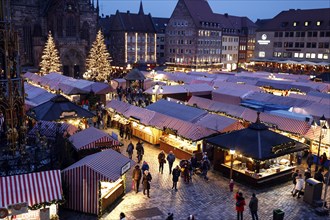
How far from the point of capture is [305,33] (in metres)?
73.9

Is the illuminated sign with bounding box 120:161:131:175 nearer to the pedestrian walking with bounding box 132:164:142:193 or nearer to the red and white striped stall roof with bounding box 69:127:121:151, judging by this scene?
the pedestrian walking with bounding box 132:164:142:193

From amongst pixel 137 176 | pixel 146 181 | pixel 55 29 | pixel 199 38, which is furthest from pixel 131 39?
pixel 146 181

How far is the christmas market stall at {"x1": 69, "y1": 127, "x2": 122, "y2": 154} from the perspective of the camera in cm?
1798

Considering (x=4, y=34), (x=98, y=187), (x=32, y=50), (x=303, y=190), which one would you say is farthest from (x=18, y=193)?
(x=32, y=50)

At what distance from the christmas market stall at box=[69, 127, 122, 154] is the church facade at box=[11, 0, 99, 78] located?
46.4 meters

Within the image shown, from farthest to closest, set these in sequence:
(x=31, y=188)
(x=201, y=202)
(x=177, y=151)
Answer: (x=177, y=151)
(x=201, y=202)
(x=31, y=188)

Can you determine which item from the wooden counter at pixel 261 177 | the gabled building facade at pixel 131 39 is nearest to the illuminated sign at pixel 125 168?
the wooden counter at pixel 261 177

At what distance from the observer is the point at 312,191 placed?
15.9 m

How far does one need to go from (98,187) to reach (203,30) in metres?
68.2

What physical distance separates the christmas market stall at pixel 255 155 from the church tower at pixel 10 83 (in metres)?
9.60

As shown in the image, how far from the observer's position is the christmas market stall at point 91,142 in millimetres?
17983

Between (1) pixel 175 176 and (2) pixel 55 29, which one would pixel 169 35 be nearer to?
(2) pixel 55 29

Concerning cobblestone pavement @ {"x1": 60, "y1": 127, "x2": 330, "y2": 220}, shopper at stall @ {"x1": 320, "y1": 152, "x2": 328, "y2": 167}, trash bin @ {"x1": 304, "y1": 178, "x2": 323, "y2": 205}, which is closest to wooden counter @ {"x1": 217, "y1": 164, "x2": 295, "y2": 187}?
cobblestone pavement @ {"x1": 60, "y1": 127, "x2": 330, "y2": 220}

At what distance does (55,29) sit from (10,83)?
5277 cm
